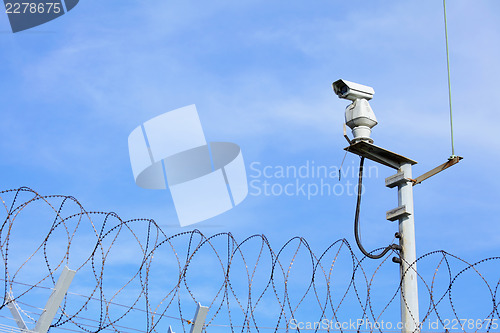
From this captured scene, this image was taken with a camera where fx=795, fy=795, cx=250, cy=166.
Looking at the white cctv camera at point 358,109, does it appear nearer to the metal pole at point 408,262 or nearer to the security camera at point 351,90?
the security camera at point 351,90

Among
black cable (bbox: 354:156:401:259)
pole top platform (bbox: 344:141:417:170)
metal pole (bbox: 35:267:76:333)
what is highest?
pole top platform (bbox: 344:141:417:170)

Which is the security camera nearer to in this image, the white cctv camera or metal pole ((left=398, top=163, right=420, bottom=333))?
the white cctv camera

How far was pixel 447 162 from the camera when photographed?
11.6m

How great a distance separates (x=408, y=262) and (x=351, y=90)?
268cm

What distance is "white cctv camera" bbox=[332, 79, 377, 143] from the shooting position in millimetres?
11719

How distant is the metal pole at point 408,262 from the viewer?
11.0 metres

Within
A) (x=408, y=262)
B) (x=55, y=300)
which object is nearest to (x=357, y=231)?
(x=408, y=262)

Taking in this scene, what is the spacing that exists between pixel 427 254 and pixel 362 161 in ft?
7.05

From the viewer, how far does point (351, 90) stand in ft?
39.1

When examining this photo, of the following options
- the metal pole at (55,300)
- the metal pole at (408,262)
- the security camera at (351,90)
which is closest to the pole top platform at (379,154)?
the metal pole at (408,262)

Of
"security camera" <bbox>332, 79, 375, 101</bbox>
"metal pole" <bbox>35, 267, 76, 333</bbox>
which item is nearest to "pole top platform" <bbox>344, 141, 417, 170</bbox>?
"security camera" <bbox>332, 79, 375, 101</bbox>

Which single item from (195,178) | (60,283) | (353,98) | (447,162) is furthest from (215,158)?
(60,283)

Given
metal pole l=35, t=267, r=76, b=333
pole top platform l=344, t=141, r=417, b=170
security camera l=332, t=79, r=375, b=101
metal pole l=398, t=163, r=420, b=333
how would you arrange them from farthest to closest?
security camera l=332, t=79, r=375, b=101 < pole top platform l=344, t=141, r=417, b=170 < metal pole l=398, t=163, r=420, b=333 < metal pole l=35, t=267, r=76, b=333

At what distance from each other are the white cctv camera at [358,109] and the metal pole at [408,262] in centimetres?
79
